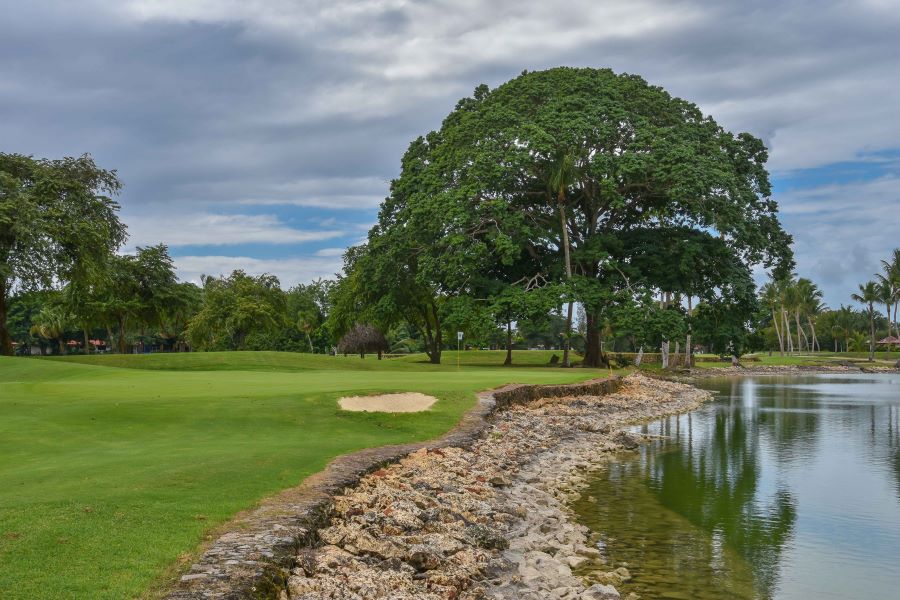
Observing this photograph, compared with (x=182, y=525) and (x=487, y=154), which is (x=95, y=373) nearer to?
(x=487, y=154)

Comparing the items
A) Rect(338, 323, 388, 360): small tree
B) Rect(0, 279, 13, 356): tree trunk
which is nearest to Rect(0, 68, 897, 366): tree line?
Answer: Rect(0, 279, 13, 356): tree trunk

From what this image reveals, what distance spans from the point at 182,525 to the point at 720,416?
2853cm

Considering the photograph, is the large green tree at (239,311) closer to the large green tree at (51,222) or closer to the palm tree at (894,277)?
the large green tree at (51,222)

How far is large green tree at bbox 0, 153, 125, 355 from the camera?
41594 mm

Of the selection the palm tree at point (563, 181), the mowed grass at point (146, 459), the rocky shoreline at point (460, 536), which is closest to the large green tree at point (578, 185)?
the palm tree at point (563, 181)

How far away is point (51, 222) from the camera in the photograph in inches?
1708

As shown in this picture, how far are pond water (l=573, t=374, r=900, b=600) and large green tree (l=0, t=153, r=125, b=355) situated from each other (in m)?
33.3

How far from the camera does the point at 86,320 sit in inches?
2672

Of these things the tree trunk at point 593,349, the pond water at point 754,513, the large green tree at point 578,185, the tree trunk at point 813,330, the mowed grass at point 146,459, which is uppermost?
the large green tree at point 578,185

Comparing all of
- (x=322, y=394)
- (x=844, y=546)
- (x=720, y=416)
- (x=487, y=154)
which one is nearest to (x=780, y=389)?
(x=720, y=416)

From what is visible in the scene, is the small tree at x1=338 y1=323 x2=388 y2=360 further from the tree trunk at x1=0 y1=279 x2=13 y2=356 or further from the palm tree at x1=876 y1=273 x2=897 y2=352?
the palm tree at x1=876 y1=273 x2=897 y2=352

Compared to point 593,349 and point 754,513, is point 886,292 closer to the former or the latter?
point 593,349

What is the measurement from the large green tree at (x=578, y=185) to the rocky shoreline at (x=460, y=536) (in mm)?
26886

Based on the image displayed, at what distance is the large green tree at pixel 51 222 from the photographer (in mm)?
41594
